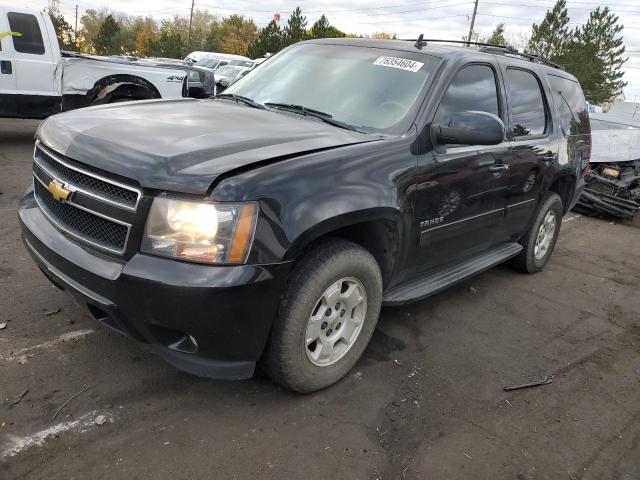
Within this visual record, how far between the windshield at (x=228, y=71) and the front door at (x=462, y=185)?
20.4m

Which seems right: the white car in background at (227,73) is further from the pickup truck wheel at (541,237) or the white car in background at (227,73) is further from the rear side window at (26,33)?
the pickup truck wheel at (541,237)

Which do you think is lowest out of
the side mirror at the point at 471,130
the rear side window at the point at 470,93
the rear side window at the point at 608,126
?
the rear side window at the point at 608,126

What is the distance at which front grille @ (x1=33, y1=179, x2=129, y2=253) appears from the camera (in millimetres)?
2479

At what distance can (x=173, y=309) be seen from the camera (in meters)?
2.37

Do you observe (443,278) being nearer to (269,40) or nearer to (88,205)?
(88,205)

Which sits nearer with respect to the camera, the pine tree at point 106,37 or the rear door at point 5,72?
the rear door at point 5,72

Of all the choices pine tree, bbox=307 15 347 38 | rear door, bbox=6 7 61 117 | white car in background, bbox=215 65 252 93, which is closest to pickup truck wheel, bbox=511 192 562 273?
rear door, bbox=6 7 61 117

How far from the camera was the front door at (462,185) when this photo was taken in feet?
11.0

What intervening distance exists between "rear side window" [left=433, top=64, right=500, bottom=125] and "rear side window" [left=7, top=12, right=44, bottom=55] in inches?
299

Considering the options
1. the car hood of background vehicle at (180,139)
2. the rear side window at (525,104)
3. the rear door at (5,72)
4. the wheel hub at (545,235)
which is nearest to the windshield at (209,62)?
the rear door at (5,72)

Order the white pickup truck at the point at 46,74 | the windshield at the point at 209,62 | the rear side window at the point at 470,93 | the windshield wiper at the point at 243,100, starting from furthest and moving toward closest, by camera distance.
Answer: the windshield at the point at 209,62 → the white pickup truck at the point at 46,74 → the windshield wiper at the point at 243,100 → the rear side window at the point at 470,93

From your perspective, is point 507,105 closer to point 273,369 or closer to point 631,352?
point 631,352

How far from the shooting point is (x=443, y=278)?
12.6 feet

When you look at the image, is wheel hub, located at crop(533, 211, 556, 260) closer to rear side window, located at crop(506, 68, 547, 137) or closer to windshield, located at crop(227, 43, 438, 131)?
rear side window, located at crop(506, 68, 547, 137)
